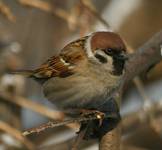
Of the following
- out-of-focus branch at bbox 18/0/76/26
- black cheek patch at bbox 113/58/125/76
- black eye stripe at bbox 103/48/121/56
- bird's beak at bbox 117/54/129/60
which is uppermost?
out-of-focus branch at bbox 18/0/76/26

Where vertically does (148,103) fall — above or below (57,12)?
below

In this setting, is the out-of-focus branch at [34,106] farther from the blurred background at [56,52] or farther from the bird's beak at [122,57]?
the bird's beak at [122,57]

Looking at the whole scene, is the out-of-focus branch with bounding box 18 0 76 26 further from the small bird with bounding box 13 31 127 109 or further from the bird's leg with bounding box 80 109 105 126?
the bird's leg with bounding box 80 109 105 126

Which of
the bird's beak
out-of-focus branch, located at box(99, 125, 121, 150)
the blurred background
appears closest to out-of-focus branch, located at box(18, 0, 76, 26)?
the blurred background

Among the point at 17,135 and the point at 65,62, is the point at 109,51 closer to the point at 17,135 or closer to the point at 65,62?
the point at 65,62

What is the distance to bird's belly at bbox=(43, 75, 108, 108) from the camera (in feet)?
9.50

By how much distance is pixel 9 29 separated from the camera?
491cm

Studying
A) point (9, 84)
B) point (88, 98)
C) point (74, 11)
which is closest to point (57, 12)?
point (74, 11)

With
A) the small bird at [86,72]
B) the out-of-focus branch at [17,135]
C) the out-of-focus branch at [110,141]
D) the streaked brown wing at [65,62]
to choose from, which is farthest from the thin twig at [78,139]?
the out-of-focus branch at [17,135]

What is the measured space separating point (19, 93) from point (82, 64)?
107 cm

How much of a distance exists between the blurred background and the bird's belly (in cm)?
26

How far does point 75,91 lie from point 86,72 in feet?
0.40

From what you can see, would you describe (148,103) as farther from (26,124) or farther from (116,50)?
(26,124)

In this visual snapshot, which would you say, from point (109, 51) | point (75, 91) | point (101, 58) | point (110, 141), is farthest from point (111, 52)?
point (110, 141)
